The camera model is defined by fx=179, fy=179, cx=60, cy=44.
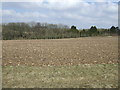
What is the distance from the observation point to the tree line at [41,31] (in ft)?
113

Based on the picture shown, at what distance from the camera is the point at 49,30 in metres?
38.5

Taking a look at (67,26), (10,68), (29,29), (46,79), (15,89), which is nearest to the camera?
(15,89)

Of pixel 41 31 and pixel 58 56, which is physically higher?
pixel 41 31

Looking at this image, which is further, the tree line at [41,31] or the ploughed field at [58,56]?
the tree line at [41,31]

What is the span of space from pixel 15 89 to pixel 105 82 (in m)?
2.33

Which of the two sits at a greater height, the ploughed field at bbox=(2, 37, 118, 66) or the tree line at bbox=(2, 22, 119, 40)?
the tree line at bbox=(2, 22, 119, 40)

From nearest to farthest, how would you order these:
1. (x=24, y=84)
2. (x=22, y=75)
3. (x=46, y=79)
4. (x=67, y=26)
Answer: (x=24, y=84) < (x=46, y=79) < (x=22, y=75) < (x=67, y=26)

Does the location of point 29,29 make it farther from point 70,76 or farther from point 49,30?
point 70,76

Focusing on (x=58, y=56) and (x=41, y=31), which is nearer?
(x=58, y=56)

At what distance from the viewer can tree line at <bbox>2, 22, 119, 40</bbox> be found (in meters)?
34.4

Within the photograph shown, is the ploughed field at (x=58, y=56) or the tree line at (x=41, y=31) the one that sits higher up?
the tree line at (x=41, y=31)

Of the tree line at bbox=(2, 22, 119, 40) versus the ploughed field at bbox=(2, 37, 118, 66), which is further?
the tree line at bbox=(2, 22, 119, 40)

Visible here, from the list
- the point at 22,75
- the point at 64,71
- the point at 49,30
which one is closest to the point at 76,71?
the point at 64,71

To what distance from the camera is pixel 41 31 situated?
124ft
